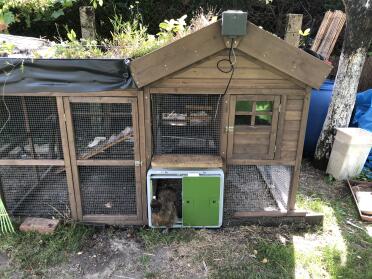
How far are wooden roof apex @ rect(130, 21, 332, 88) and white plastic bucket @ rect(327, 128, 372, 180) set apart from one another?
1880 mm

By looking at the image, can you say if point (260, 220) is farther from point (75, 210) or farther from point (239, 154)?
point (75, 210)

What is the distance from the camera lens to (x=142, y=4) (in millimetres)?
6820

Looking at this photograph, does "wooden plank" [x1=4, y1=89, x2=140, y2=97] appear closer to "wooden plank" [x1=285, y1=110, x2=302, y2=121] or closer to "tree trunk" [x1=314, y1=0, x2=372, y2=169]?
"wooden plank" [x1=285, y1=110, x2=302, y2=121]

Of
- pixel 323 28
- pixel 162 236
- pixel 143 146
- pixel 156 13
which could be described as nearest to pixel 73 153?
pixel 143 146

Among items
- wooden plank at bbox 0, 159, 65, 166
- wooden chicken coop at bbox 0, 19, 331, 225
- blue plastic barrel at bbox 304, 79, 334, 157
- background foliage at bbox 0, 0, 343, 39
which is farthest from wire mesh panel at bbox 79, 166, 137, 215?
background foliage at bbox 0, 0, 343, 39

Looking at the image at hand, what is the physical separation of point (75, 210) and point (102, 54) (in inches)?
69.0

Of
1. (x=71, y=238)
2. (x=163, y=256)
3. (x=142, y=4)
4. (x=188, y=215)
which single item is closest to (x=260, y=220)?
(x=188, y=215)

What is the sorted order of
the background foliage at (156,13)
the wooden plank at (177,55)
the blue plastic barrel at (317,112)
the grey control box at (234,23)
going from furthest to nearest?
the background foliage at (156,13)
the blue plastic barrel at (317,112)
the wooden plank at (177,55)
the grey control box at (234,23)

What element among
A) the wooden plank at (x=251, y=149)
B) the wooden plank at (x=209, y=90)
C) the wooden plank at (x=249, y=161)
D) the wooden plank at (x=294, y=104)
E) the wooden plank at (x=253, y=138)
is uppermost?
the wooden plank at (x=209, y=90)

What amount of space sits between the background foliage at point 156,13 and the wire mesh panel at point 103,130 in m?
3.50

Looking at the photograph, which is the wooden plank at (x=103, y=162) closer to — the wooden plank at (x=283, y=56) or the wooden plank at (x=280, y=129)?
the wooden plank at (x=280, y=129)

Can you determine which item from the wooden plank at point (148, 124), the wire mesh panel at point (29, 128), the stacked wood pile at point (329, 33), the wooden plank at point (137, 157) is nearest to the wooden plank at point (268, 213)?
the wooden plank at point (137, 157)

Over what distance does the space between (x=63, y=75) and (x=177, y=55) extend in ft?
3.61

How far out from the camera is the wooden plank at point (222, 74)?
3232 millimetres
